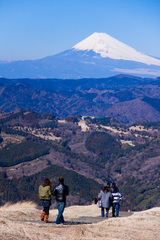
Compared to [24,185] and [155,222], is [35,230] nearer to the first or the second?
[155,222]

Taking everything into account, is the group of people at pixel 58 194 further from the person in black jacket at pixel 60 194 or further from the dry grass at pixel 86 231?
the dry grass at pixel 86 231

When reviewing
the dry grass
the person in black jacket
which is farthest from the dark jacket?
the dry grass

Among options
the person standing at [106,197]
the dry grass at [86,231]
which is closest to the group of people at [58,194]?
the dry grass at [86,231]

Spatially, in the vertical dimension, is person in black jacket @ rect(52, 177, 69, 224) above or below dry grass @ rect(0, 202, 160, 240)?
above

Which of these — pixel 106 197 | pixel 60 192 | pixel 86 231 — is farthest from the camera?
pixel 106 197

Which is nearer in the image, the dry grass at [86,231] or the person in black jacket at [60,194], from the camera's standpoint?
the dry grass at [86,231]

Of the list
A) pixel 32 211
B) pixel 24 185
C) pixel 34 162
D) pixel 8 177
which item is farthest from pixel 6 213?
pixel 34 162

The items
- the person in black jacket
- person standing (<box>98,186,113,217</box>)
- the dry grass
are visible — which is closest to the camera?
the dry grass

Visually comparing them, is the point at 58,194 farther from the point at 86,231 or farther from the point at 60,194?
the point at 86,231

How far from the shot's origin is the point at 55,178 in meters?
161

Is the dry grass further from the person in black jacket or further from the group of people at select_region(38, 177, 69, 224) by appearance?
the group of people at select_region(38, 177, 69, 224)

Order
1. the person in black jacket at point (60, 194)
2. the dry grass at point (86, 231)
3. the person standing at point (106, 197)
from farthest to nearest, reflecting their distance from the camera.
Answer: the person standing at point (106, 197) < the person in black jacket at point (60, 194) < the dry grass at point (86, 231)

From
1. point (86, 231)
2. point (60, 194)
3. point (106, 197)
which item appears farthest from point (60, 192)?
point (106, 197)

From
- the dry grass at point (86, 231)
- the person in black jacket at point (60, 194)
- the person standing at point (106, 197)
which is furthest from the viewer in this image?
the person standing at point (106, 197)
